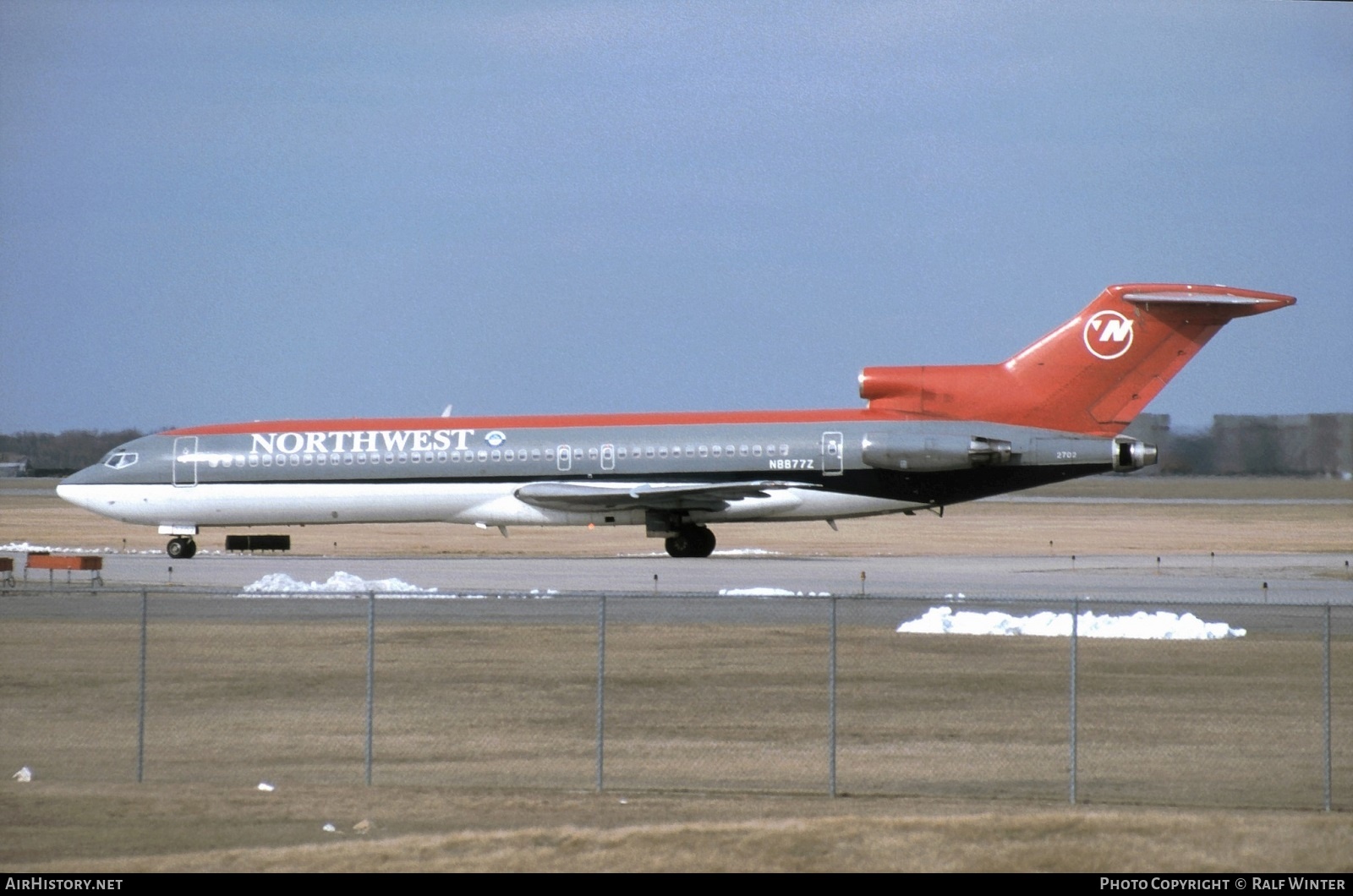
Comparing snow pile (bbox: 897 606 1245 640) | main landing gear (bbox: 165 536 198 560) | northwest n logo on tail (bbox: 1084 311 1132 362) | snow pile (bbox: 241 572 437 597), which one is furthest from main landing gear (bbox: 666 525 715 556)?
snow pile (bbox: 897 606 1245 640)

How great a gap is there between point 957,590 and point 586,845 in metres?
17.4

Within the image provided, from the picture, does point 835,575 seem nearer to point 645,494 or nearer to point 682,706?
point 645,494

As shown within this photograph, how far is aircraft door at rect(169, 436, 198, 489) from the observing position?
36.7m

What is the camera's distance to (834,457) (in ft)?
113

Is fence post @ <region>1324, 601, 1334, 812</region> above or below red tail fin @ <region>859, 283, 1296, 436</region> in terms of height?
below

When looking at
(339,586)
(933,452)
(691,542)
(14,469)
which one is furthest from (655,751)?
(14,469)

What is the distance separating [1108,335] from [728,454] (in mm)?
8726

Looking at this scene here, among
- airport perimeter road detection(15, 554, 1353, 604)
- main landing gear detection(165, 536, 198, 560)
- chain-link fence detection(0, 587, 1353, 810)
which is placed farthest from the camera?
main landing gear detection(165, 536, 198, 560)

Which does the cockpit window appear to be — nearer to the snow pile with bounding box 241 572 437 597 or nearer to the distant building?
the snow pile with bounding box 241 572 437 597

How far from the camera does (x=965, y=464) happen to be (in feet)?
111

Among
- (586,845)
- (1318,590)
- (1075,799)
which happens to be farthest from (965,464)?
(586,845)

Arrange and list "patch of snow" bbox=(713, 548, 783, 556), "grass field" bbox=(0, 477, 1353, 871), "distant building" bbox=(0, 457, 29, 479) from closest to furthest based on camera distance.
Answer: "grass field" bbox=(0, 477, 1353, 871) < "patch of snow" bbox=(713, 548, 783, 556) < "distant building" bbox=(0, 457, 29, 479)

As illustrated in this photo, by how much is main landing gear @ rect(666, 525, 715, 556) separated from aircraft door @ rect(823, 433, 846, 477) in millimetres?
3307

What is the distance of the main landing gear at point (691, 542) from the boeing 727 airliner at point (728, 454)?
38mm
